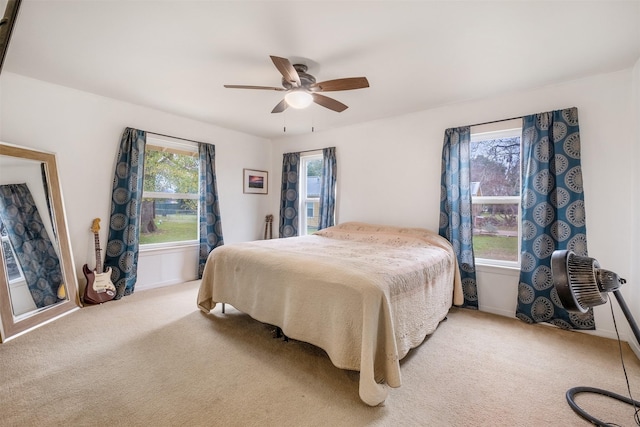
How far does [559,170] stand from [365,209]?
222 centimetres

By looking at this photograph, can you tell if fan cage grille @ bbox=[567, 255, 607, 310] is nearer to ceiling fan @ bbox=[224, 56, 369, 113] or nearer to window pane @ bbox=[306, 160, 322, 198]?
ceiling fan @ bbox=[224, 56, 369, 113]

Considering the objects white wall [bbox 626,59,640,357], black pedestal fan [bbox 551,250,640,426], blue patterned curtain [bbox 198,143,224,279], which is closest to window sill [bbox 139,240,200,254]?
blue patterned curtain [bbox 198,143,224,279]

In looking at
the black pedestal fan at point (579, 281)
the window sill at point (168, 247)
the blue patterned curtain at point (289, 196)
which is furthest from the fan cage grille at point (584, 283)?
the window sill at point (168, 247)

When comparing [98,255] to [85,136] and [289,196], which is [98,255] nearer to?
[85,136]

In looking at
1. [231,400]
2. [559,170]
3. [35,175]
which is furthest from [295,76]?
[35,175]

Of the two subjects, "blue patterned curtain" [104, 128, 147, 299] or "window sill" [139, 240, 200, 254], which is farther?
"window sill" [139, 240, 200, 254]

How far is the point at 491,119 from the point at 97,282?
4.83 metres

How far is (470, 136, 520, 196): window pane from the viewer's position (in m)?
3.07

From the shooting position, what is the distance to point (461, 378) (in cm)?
190

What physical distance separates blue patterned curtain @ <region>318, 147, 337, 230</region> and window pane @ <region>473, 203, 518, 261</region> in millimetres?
1980

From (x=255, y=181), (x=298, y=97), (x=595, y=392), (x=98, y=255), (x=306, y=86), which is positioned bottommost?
(x=595, y=392)

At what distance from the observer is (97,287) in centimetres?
315

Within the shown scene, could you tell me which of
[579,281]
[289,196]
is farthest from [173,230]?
[579,281]

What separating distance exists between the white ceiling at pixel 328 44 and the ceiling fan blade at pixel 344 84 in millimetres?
246
